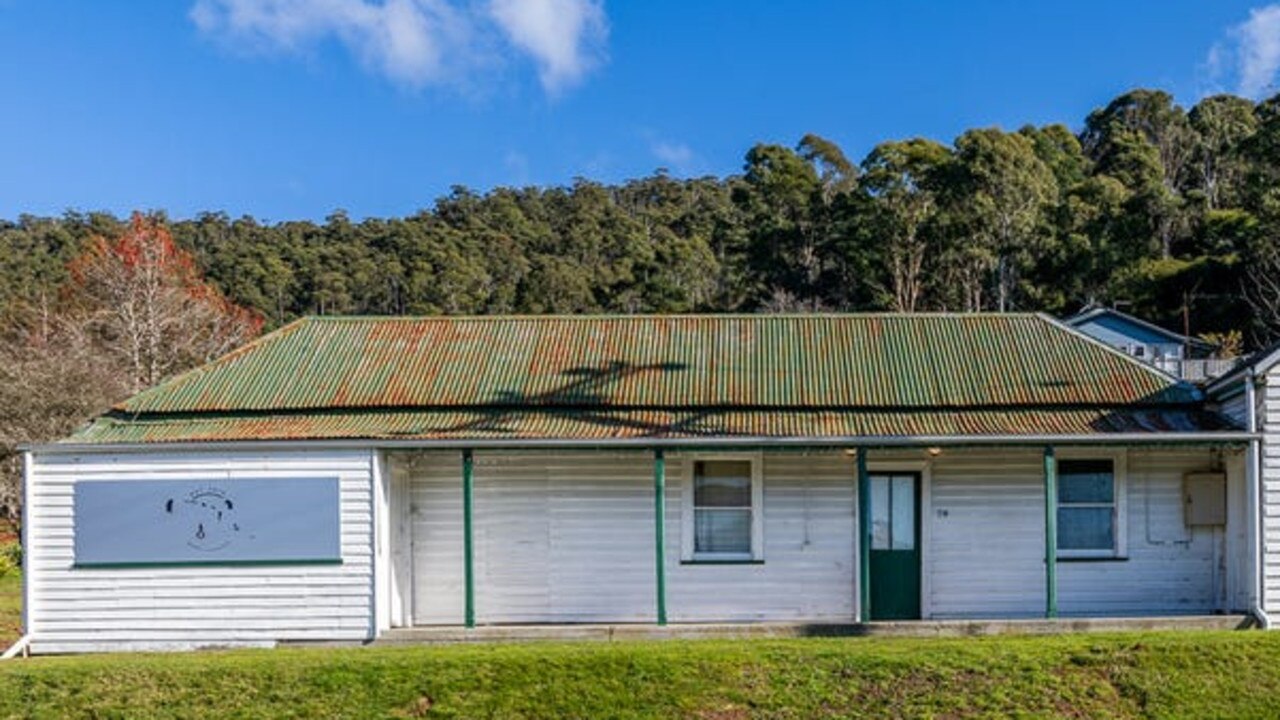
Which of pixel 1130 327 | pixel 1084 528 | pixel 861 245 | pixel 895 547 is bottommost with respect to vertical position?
pixel 895 547

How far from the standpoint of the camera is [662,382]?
16.8 metres

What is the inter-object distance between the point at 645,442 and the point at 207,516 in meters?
5.53

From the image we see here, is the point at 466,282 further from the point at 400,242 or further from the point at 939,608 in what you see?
the point at 939,608

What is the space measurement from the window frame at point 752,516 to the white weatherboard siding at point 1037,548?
233 centimetres

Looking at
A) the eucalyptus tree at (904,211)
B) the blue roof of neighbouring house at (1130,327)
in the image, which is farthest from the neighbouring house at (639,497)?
the eucalyptus tree at (904,211)

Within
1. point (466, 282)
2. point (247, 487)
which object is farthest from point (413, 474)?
point (466, 282)

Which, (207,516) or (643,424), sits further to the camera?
(643,424)

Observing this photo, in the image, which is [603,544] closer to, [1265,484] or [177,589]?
[177,589]

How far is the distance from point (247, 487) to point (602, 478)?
4.58 m

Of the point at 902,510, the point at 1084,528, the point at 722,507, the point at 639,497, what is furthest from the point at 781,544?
the point at 1084,528

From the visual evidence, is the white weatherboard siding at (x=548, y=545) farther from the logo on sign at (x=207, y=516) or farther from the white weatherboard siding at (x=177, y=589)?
the logo on sign at (x=207, y=516)

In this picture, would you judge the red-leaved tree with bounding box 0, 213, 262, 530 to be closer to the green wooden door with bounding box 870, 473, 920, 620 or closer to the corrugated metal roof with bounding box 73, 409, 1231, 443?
the corrugated metal roof with bounding box 73, 409, 1231, 443

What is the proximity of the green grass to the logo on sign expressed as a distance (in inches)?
93.8

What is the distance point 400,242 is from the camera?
73.1 metres
